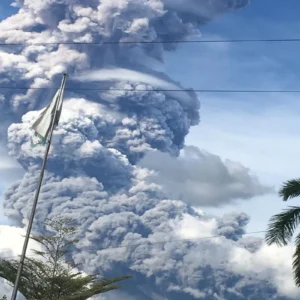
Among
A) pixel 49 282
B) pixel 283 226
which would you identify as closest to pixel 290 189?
pixel 283 226

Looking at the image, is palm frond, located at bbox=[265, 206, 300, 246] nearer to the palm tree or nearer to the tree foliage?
the palm tree

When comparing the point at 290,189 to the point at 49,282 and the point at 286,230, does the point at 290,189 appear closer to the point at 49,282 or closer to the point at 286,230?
the point at 286,230

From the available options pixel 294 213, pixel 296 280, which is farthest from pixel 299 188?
pixel 296 280

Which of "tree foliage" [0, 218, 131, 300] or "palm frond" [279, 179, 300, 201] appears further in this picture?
"tree foliage" [0, 218, 131, 300]

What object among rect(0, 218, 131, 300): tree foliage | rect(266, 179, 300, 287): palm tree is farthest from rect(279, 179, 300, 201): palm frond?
rect(0, 218, 131, 300): tree foliage

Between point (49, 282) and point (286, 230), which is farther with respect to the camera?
point (49, 282)

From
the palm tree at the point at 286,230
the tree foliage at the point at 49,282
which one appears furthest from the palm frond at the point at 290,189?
the tree foliage at the point at 49,282

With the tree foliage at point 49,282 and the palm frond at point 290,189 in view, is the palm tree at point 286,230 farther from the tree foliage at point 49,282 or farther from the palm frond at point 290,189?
the tree foliage at point 49,282

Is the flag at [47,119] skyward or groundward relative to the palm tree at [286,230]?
skyward

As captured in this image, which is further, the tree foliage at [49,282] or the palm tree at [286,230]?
the tree foliage at [49,282]

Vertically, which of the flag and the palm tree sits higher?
the flag

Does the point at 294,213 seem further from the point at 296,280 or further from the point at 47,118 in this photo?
the point at 47,118
